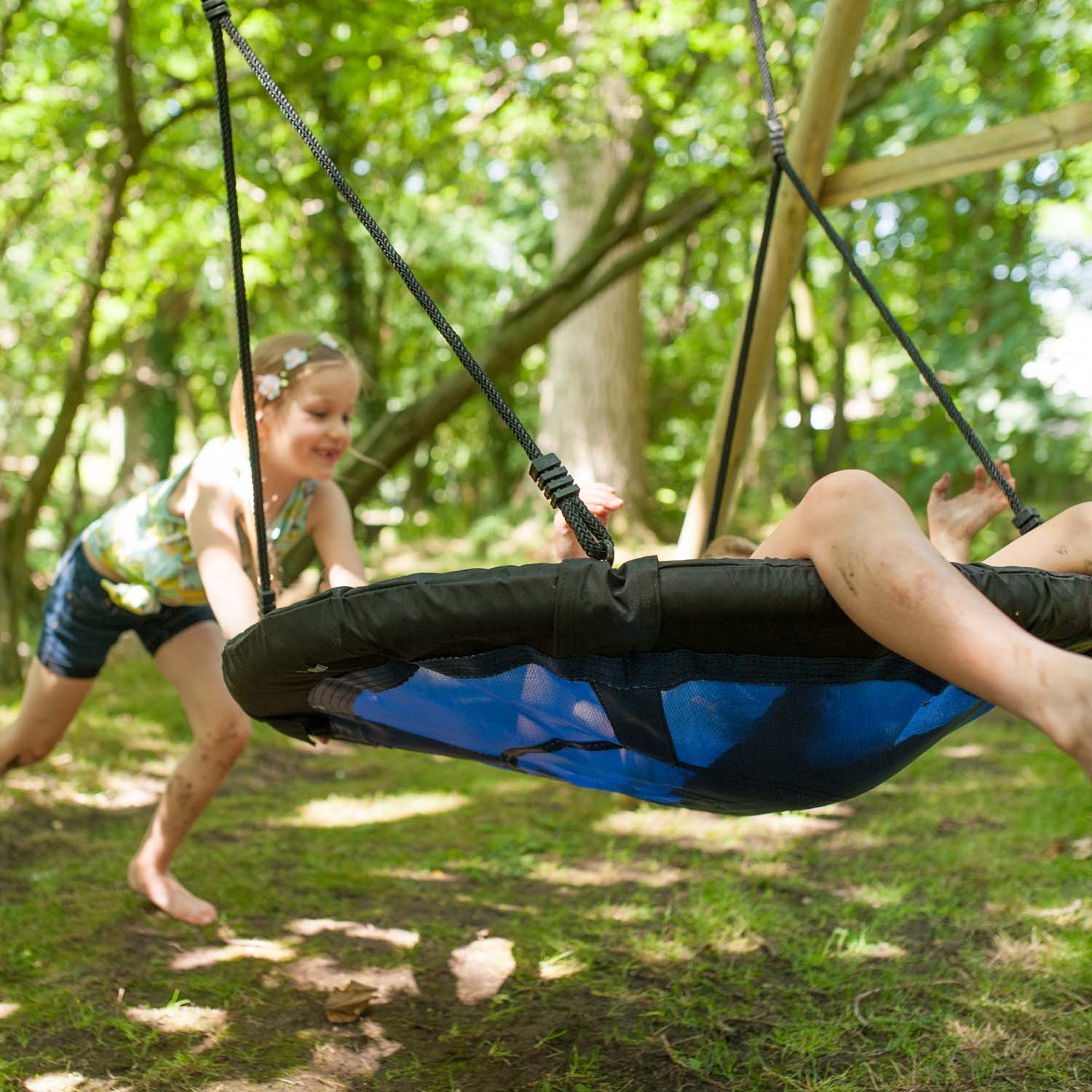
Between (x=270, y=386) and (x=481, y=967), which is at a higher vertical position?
(x=270, y=386)

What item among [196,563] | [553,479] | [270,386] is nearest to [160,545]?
[196,563]

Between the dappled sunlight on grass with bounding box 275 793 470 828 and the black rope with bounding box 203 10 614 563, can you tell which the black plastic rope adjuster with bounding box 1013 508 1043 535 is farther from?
the dappled sunlight on grass with bounding box 275 793 470 828

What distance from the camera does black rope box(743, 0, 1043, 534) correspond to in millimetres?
2023

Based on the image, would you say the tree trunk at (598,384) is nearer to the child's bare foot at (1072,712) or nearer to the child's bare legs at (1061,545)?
the child's bare legs at (1061,545)

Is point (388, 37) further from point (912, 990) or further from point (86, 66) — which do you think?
point (912, 990)

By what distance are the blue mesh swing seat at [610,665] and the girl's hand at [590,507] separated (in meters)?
0.34

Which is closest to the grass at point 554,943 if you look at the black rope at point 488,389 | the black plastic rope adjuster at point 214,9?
the black rope at point 488,389

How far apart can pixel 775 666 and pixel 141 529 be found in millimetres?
1703

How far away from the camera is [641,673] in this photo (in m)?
1.53

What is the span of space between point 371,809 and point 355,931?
1193 mm

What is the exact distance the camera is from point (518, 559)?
882 centimetres

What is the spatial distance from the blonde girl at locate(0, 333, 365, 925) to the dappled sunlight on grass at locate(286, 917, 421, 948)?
231 millimetres

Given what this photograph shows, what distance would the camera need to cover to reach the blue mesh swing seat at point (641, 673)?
54.3 inches

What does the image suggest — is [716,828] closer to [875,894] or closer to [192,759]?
[875,894]
